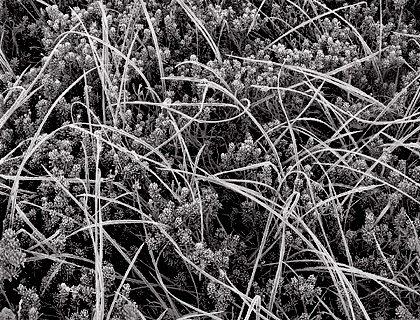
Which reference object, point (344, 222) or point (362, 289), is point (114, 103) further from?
point (362, 289)

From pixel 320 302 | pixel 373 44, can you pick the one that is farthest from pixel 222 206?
pixel 373 44

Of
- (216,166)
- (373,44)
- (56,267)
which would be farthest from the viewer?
(373,44)

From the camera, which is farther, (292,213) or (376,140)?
(376,140)

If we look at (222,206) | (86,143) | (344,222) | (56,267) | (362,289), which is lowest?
(362,289)

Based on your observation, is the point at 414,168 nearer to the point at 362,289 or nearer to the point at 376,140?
the point at 376,140

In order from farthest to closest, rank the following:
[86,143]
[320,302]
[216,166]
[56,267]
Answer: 1. [216,166]
2. [86,143]
3. [320,302]
4. [56,267]

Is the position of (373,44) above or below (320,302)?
above
